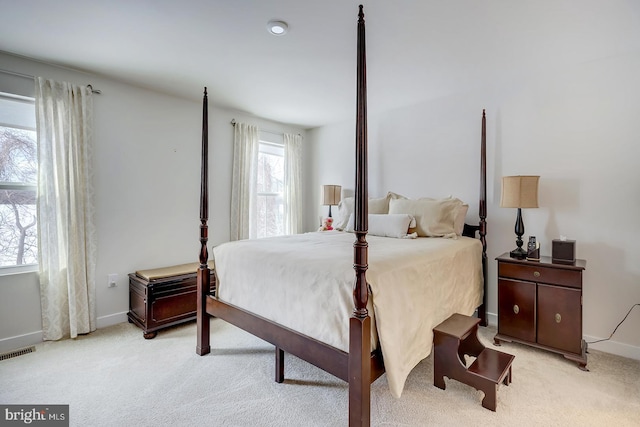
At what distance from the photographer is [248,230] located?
409cm

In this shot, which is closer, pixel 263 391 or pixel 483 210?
pixel 263 391

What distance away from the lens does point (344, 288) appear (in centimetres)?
155

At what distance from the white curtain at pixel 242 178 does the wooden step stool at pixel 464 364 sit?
2791 millimetres

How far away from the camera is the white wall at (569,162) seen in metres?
2.44

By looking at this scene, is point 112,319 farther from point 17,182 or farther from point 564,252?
point 564,252

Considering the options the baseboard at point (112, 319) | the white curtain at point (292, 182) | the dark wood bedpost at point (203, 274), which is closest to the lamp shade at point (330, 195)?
the white curtain at point (292, 182)

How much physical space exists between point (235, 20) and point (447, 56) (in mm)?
1692

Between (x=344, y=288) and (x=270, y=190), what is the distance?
3182mm

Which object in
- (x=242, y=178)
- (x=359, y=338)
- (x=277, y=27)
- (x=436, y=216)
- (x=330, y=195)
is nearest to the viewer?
(x=359, y=338)

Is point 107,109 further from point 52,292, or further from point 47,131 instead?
point 52,292

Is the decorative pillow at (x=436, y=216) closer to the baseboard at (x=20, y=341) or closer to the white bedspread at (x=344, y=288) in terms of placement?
the white bedspread at (x=344, y=288)

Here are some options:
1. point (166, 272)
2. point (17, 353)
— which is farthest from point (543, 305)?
point (17, 353)

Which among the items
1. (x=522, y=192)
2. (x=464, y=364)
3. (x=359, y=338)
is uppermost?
(x=522, y=192)

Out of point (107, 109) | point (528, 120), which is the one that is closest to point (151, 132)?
point (107, 109)
